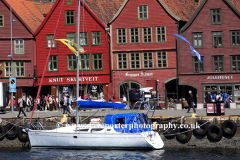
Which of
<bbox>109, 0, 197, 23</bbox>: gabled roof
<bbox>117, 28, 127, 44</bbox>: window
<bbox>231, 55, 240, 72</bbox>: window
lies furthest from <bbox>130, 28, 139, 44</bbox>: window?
<bbox>231, 55, 240, 72</bbox>: window

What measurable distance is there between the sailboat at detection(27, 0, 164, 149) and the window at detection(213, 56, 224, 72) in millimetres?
21217

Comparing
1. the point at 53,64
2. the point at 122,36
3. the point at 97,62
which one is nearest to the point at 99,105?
the point at 97,62

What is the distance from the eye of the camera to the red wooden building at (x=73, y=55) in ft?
161

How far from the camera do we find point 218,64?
154 feet

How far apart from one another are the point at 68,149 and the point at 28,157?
2916 mm

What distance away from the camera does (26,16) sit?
52.2 m

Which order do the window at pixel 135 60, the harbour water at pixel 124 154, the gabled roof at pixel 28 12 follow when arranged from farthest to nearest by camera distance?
the gabled roof at pixel 28 12, the window at pixel 135 60, the harbour water at pixel 124 154

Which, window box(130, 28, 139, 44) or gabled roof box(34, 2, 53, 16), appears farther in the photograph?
gabled roof box(34, 2, 53, 16)

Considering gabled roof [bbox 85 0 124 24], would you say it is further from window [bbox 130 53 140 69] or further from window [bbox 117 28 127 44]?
window [bbox 130 53 140 69]

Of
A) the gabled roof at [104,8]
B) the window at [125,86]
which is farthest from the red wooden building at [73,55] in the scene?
the gabled roof at [104,8]

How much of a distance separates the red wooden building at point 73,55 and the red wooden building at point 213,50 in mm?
8630

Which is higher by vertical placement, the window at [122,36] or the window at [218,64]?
the window at [122,36]

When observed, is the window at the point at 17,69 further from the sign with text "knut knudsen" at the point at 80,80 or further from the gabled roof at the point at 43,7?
the gabled roof at the point at 43,7

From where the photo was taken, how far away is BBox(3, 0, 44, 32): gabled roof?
51.3 metres
